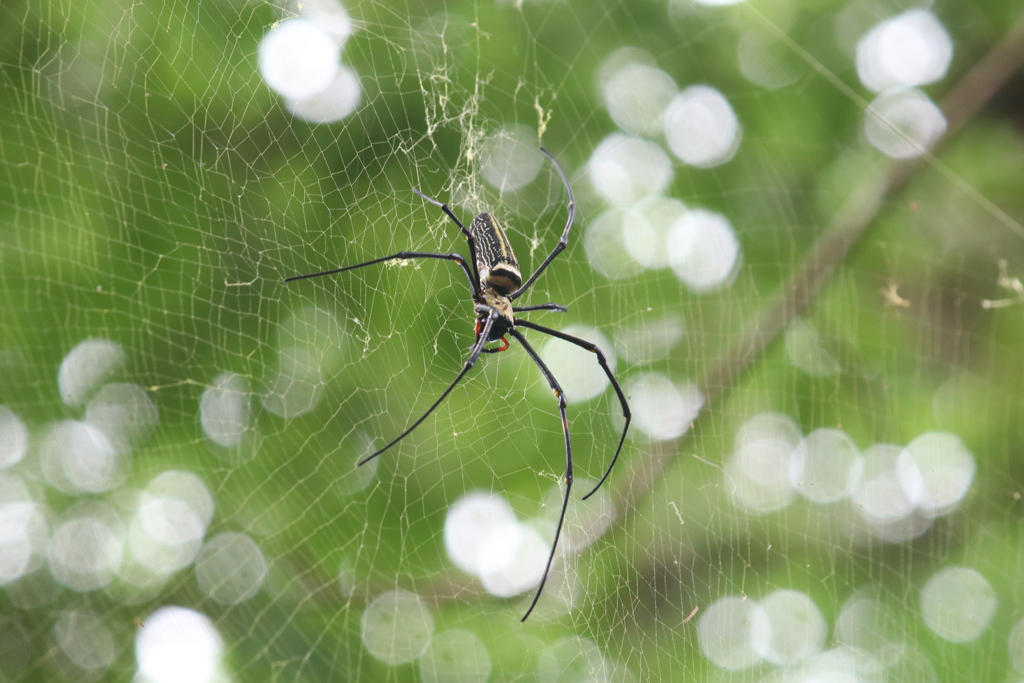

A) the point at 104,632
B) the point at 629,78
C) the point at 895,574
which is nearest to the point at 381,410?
the point at 104,632

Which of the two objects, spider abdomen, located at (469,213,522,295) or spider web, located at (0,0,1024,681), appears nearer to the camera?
spider abdomen, located at (469,213,522,295)

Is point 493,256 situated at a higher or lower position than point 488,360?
lower

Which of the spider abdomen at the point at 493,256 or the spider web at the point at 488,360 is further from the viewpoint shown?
the spider web at the point at 488,360

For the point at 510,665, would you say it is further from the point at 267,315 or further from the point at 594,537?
the point at 267,315

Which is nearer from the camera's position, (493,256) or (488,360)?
(493,256)
